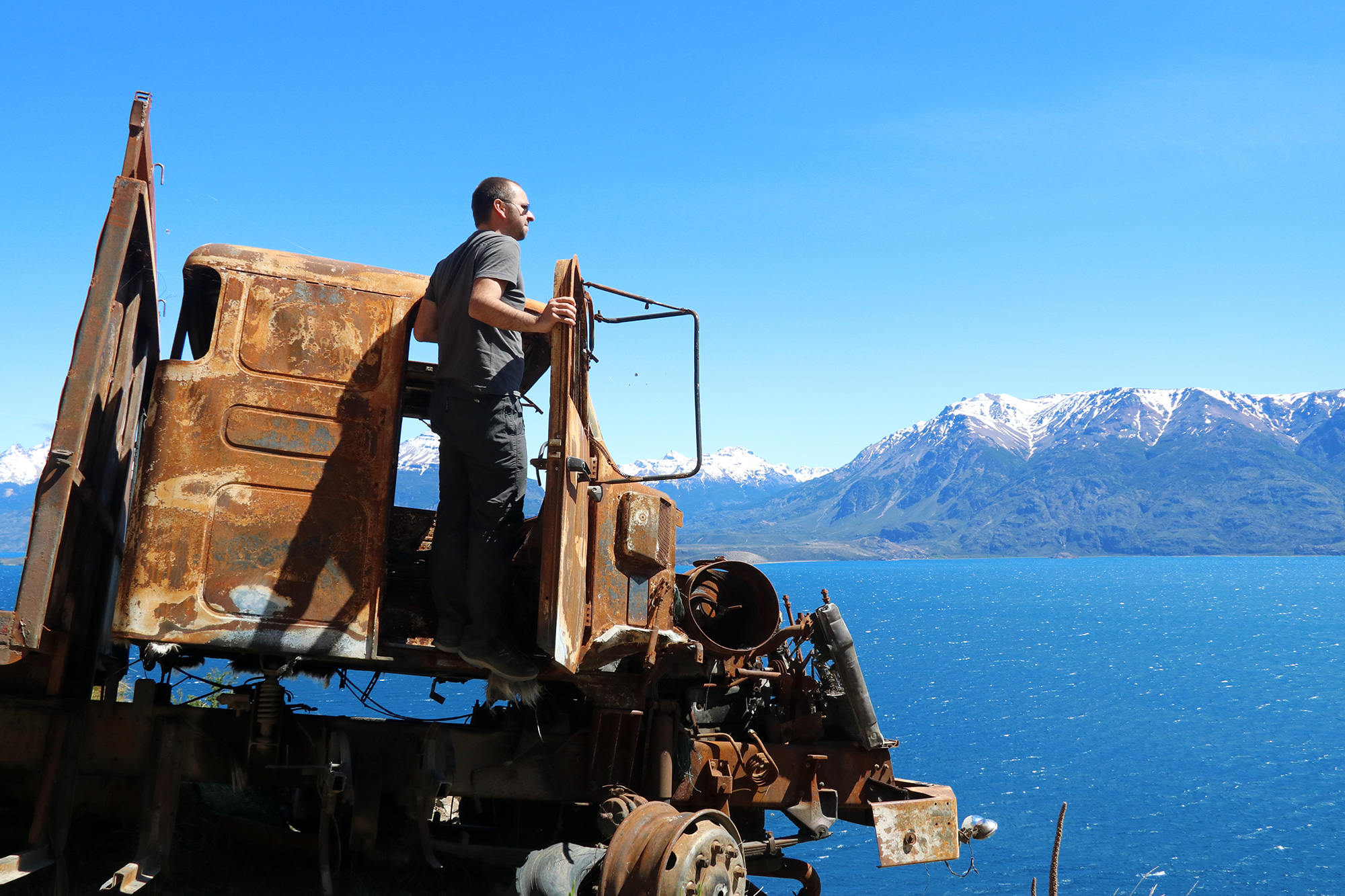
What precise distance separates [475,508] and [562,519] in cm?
50

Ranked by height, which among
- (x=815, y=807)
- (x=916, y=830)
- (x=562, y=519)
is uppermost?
(x=562, y=519)

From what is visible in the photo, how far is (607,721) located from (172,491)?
2586 mm

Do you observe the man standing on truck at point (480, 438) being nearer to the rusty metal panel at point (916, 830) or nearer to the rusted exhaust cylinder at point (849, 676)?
the rusted exhaust cylinder at point (849, 676)

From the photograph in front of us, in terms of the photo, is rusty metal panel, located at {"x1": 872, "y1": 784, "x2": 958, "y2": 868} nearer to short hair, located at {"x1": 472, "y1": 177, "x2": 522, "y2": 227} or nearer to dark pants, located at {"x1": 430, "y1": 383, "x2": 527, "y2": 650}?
dark pants, located at {"x1": 430, "y1": 383, "x2": 527, "y2": 650}

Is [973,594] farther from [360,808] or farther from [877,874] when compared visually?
[360,808]

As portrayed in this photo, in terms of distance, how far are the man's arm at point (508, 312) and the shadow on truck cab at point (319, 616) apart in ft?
0.52

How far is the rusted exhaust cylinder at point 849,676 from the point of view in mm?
6777

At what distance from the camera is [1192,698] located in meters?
57.5

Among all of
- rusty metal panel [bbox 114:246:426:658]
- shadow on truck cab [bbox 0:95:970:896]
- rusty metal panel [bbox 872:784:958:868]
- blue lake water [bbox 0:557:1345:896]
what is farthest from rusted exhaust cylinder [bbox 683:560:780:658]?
blue lake water [bbox 0:557:1345:896]

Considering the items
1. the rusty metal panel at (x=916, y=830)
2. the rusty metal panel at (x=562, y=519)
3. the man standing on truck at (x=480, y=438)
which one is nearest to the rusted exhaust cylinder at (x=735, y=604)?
the rusty metal panel at (x=916, y=830)

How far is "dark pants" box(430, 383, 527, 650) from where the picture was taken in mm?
4598

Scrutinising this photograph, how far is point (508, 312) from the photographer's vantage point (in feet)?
14.3

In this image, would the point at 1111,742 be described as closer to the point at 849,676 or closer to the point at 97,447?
the point at 849,676

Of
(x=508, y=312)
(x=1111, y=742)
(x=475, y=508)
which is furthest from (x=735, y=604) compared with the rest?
(x=1111, y=742)
